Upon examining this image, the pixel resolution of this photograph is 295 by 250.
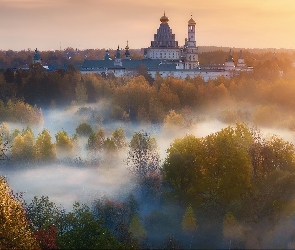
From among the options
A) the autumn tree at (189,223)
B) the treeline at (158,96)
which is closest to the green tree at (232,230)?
the autumn tree at (189,223)

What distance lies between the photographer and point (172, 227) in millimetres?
23172

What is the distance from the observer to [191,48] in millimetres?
95625

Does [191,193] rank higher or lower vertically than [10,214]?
lower

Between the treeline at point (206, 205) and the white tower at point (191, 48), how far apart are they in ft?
220

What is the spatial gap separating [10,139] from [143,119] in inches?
611

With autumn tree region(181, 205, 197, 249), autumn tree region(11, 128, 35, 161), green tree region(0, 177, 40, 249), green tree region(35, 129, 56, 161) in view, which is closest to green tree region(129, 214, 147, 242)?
autumn tree region(181, 205, 197, 249)

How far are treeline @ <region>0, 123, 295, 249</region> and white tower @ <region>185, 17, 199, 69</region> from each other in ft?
220

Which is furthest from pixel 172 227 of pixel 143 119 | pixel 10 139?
pixel 143 119

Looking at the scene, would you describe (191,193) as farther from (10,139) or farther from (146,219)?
(10,139)

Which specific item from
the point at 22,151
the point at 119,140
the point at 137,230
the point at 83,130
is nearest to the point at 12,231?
the point at 137,230

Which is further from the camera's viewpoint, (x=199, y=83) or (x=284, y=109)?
(x=199, y=83)

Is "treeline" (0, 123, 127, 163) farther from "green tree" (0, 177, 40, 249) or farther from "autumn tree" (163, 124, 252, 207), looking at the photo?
"green tree" (0, 177, 40, 249)

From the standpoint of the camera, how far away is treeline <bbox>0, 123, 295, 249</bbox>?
21.0 metres

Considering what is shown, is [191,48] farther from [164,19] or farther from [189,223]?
[189,223]
